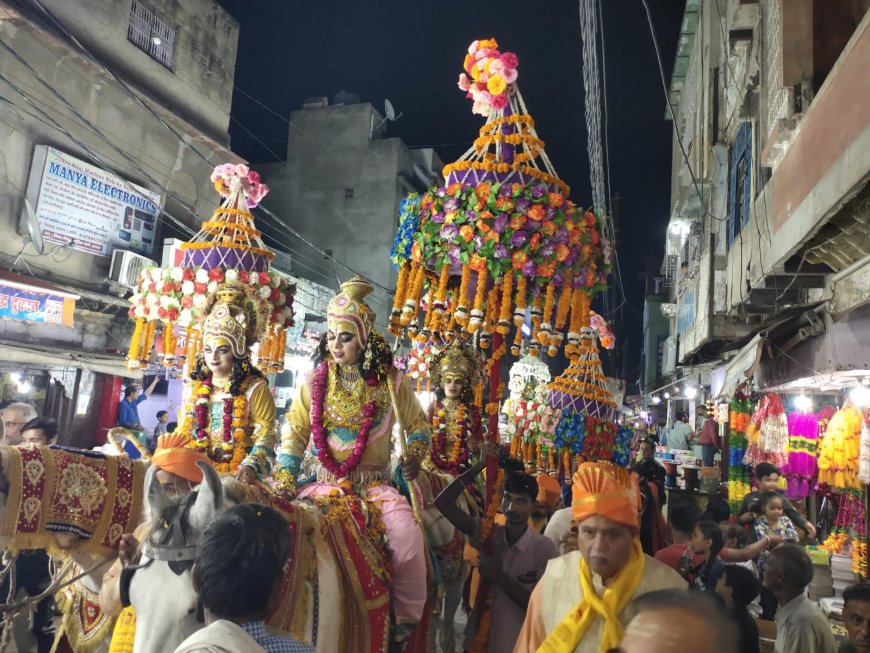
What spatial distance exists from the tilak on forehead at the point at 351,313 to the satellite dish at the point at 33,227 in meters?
10.7

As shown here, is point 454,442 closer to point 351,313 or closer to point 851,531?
point 351,313

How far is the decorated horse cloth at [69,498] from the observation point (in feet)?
10.2

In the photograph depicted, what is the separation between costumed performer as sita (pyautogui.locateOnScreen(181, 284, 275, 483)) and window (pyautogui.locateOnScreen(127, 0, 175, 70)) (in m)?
13.3

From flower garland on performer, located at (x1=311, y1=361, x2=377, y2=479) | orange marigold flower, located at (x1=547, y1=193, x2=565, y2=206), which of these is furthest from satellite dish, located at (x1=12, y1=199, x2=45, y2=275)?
orange marigold flower, located at (x1=547, y1=193, x2=565, y2=206)

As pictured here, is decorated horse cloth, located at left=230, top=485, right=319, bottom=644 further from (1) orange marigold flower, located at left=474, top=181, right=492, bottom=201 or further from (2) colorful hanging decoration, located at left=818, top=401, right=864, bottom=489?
(2) colorful hanging decoration, located at left=818, top=401, right=864, bottom=489

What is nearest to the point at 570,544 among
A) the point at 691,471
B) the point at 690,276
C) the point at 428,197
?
the point at 428,197

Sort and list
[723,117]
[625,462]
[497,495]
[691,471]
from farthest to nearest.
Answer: [723,117], [691,471], [625,462], [497,495]

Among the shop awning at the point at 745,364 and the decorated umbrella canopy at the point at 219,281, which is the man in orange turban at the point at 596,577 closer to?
the decorated umbrella canopy at the point at 219,281

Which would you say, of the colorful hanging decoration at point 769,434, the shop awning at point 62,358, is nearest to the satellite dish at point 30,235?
the shop awning at point 62,358

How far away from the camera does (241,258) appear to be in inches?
275

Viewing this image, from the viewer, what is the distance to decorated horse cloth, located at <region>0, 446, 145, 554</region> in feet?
10.2

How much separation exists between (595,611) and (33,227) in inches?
543

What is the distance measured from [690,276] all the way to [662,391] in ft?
50.8

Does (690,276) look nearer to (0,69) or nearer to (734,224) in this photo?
(734,224)
